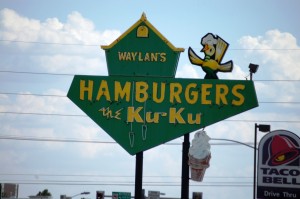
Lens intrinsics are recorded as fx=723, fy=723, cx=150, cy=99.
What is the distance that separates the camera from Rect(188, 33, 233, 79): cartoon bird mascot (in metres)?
30.6

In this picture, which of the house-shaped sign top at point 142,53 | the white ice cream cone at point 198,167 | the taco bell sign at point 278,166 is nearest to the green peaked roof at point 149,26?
the house-shaped sign top at point 142,53

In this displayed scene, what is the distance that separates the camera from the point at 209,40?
3084cm

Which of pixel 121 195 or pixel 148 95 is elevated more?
pixel 148 95

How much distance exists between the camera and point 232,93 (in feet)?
99.2

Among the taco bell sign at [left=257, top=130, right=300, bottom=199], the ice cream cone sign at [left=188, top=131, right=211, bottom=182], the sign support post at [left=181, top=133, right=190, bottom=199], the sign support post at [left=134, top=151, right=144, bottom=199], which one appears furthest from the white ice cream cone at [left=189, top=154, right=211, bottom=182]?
the taco bell sign at [left=257, top=130, right=300, bottom=199]

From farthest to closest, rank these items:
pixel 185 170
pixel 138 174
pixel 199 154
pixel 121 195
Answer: pixel 121 195 < pixel 138 174 < pixel 185 170 < pixel 199 154

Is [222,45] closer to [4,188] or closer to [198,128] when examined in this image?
[198,128]

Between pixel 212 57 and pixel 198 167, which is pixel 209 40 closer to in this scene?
pixel 212 57

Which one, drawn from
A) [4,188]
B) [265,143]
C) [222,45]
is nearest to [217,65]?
[222,45]

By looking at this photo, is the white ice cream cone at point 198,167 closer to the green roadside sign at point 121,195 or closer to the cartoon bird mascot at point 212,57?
the cartoon bird mascot at point 212,57

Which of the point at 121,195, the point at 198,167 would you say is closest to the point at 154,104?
the point at 198,167

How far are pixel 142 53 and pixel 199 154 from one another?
5.05m

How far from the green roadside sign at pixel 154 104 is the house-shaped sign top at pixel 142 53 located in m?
0.40

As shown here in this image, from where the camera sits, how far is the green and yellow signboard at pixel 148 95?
3025 cm
